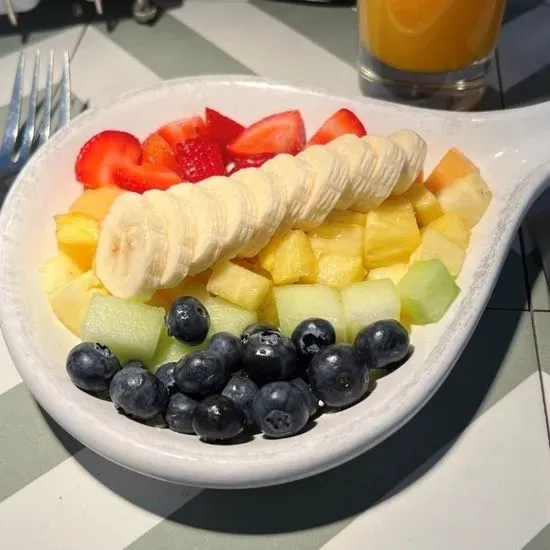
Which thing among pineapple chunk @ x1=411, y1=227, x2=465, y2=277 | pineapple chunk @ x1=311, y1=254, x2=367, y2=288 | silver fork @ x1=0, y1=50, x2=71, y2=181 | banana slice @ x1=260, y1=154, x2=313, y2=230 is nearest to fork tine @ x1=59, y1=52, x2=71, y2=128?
silver fork @ x1=0, y1=50, x2=71, y2=181

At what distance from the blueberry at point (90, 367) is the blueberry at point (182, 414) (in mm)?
91

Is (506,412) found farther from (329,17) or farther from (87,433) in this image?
(329,17)

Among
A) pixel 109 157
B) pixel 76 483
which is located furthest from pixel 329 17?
pixel 76 483

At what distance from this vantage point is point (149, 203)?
102 centimetres

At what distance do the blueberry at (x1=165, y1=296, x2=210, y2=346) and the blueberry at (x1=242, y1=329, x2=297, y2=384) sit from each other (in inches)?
2.6

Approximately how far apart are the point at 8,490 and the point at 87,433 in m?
0.21

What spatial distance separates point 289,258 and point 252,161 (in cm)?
27

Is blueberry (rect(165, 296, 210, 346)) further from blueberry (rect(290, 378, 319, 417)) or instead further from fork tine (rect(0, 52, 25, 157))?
fork tine (rect(0, 52, 25, 157))

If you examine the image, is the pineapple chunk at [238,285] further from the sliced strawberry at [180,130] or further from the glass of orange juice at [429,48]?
the glass of orange juice at [429,48]

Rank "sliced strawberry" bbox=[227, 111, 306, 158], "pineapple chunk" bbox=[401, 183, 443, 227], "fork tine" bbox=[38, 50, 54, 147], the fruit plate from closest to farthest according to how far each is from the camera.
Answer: the fruit plate → "pineapple chunk" bbox=[401, 183, 443, 227] → "sliced strawberry" bbox=[227, 111, 306, 158] → "fork tine" bbox=[38, 50, 54, 147]

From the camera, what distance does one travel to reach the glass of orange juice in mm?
1331

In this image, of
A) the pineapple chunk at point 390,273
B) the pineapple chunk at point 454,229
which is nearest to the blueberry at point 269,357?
the pineapple chunk at point 390,273

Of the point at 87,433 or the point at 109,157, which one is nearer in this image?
the point at 87,433

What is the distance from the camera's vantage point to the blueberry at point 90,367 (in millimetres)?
907
